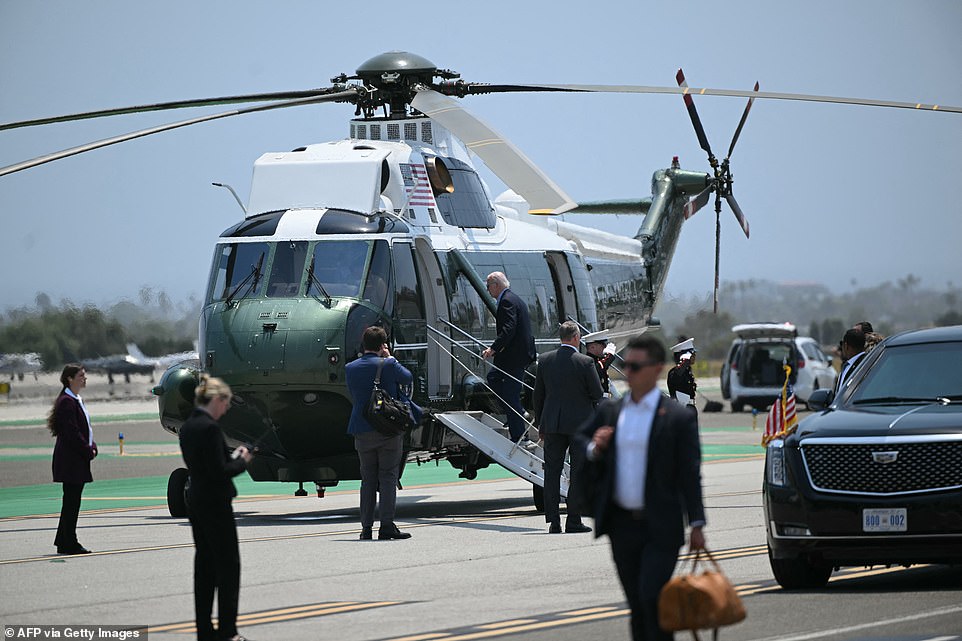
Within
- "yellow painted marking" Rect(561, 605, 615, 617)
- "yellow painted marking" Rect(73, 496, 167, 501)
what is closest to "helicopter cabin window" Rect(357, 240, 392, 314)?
"yellow painted marking" Rect(73, 496, 167, 501)

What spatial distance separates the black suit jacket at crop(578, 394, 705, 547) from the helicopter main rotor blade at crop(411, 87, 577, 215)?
6.78 m

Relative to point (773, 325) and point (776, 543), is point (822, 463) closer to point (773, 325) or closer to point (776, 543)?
point (776, 543)

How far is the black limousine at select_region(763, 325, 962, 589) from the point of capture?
10.6m

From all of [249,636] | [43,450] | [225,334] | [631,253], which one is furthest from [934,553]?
[43,450]

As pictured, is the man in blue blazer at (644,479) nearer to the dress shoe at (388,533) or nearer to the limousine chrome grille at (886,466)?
the limousine chrome grille at (886,466)

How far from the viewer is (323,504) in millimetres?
19797

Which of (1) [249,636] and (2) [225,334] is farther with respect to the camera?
(2) [225,334]

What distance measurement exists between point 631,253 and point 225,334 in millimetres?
9321

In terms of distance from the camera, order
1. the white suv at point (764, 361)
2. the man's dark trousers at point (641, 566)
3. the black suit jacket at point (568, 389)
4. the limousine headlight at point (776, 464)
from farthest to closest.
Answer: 1. the white suv at point (764, 361)
2. the black suit jacket at point (568, 389)
3. the limousine headlight at point (776, 464)
4. the man's dark trousers at point (641, 566)

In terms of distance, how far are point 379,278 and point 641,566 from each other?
9359 millimetres

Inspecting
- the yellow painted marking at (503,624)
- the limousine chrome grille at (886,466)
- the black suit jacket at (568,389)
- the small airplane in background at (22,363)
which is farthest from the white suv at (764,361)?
the yellow painted marking at (503,624)

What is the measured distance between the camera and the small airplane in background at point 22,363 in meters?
47.2

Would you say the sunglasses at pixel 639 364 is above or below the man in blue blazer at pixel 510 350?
above

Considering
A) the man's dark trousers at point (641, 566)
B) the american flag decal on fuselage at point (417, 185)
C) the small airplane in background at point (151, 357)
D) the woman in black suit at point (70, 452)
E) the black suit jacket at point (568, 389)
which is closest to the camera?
the man's dark trousers at point (641, 566)
